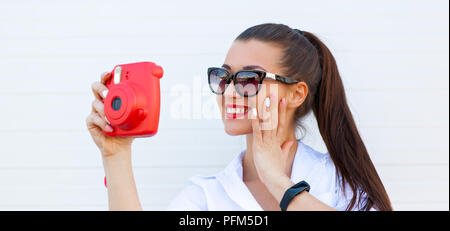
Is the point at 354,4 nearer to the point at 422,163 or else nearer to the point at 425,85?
the point at 425,85

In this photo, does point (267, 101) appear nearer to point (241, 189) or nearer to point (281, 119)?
point (281, 119)

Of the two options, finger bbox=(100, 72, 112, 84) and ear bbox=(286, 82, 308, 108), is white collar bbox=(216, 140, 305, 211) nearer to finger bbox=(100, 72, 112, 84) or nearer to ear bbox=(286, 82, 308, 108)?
ear bbox=(286, 82, 308, 108)

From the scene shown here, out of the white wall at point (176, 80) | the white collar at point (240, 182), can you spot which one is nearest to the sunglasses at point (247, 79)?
the white collar at point (240, 182)

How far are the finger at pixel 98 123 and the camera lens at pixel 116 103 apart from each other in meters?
0.09

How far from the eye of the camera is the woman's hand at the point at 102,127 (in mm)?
1644

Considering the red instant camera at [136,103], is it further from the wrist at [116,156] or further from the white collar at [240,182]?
the white collar at [240,182]

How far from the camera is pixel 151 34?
2701 millimetres

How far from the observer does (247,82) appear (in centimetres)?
192

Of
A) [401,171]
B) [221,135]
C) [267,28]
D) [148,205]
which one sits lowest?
[148,205]

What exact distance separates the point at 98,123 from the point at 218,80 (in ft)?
2.02

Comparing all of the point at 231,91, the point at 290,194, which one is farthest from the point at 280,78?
the point at 290,194
